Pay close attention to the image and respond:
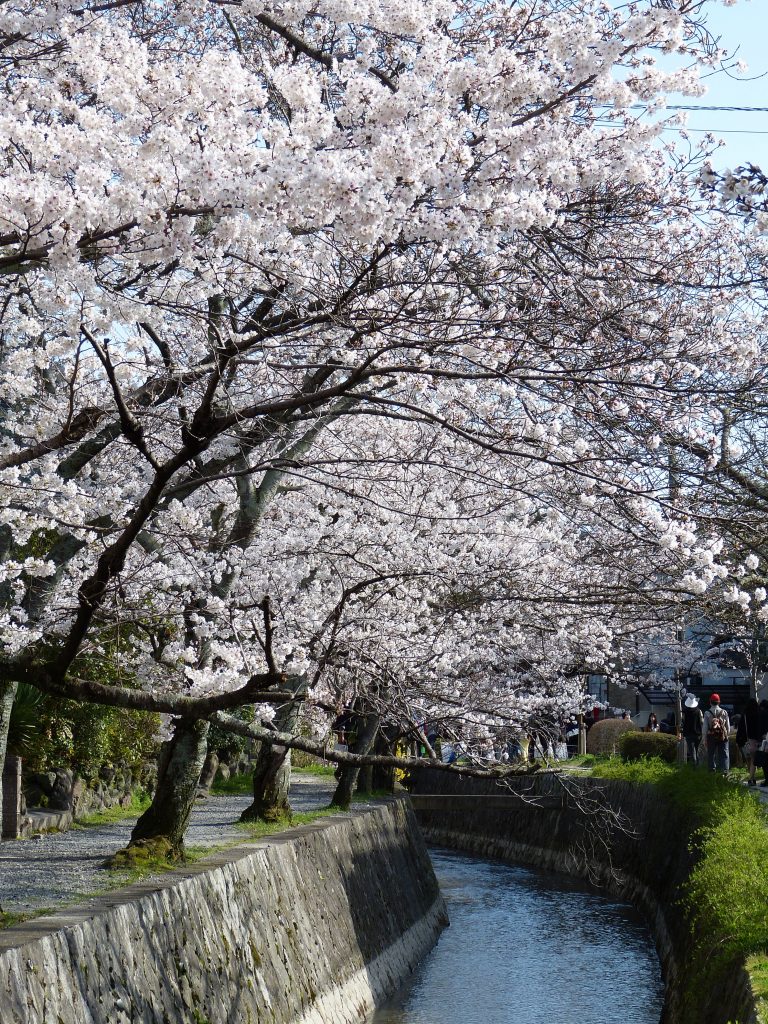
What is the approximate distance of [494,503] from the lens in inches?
498

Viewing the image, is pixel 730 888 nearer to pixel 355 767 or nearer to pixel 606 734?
pixel 355 767

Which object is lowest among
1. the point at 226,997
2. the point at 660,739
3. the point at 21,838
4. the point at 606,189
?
the point at 226,997

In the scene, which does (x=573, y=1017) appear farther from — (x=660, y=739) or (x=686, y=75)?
(x=660, y=739)

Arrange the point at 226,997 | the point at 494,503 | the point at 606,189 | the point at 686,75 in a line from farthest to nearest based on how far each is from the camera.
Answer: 1. the point at 494,503
2. the point at 226,997
3. the point at 606,189
4. the point at 686,75

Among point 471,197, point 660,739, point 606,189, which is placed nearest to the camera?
point 471,197

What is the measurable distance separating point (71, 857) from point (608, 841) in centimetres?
1158

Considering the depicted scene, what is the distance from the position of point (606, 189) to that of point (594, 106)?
2.39 ft

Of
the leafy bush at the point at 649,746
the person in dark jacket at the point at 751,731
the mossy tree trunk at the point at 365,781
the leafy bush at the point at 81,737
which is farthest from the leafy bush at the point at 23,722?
the leafy bush at the point at 649,746

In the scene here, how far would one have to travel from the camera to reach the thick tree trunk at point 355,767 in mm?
17844

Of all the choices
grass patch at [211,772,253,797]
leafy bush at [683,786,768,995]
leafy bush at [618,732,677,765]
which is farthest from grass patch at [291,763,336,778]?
leafy bush at [683,786,768,995]

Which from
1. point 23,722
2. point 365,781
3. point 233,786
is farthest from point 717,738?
point 23,722

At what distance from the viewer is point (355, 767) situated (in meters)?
17.8

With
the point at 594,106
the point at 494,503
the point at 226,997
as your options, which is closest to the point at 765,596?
the point at 494,503

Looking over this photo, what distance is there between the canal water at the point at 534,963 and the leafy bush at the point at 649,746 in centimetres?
354
